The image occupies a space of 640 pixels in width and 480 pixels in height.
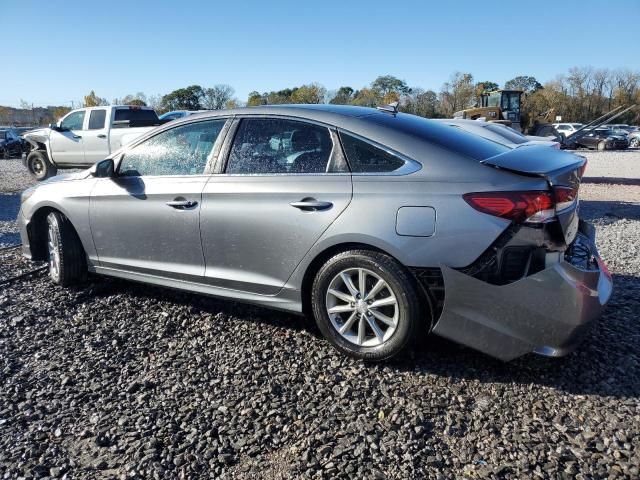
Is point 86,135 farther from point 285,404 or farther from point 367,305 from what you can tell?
point 285,404

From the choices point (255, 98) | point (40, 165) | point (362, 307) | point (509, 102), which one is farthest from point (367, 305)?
point (255, 98)

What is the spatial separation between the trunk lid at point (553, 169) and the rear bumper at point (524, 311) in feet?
0.84

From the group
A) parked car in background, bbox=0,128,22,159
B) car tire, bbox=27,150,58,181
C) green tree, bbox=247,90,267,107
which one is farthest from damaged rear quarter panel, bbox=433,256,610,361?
green tree, bbox=247,90,267,107

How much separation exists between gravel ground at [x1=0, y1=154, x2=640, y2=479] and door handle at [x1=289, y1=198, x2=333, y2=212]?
3.18ft

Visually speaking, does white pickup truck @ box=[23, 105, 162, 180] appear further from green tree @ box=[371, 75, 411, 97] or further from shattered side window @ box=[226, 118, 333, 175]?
green tree @ box=[371, 75, 411, 97]

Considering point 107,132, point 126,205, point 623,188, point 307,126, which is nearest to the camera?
point 307,126

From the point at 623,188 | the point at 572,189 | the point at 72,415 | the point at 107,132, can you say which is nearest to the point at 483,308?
the point at 572,189

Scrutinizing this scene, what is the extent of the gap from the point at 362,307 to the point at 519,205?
1.11 metres

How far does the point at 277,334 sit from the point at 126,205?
161 cm

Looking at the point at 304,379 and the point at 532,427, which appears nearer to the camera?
the point at 532,427

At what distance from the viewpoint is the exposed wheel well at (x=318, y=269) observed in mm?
3061

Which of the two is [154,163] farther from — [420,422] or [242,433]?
[420,422]

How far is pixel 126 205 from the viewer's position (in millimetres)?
4152

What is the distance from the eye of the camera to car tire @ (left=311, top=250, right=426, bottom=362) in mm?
3078
